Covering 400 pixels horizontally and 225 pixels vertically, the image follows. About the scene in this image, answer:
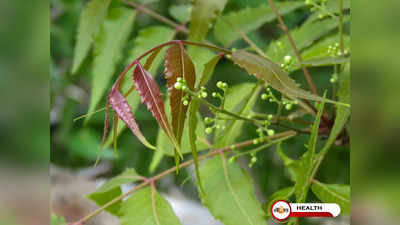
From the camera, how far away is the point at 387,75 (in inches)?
8.7

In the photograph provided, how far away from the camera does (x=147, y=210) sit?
366mm

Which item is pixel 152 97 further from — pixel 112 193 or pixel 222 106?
pixel 112 193

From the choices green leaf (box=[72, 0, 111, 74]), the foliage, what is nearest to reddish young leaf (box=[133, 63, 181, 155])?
the foliage

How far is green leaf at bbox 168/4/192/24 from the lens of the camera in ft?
1.71

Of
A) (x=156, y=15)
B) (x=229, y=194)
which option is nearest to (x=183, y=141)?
(x=229, y=194)

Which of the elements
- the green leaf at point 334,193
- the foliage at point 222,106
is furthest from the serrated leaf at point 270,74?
the green leaf at point 334,193

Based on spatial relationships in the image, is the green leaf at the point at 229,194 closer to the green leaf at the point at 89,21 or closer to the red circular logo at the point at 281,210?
the red circular logo at the point at 281,210

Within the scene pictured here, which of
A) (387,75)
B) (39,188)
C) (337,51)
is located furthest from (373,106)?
(39,188)

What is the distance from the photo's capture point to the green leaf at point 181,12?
521 mm

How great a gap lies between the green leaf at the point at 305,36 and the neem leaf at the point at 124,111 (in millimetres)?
205

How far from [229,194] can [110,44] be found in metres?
0.25

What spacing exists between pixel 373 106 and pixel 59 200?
2.86ft

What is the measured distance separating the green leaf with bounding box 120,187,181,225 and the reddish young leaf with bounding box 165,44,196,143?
5.3 inches

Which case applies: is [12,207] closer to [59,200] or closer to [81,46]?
[81,46]
